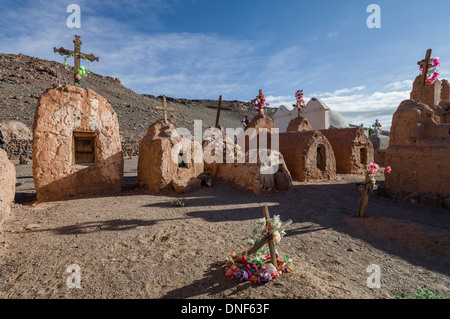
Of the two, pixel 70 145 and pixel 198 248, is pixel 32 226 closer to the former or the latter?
pixel 70 145

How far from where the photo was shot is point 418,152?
894cm

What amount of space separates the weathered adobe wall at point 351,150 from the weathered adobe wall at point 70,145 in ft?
40.9

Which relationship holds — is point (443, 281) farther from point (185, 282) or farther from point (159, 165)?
point (159, 165)

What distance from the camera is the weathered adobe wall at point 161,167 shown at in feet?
28.3

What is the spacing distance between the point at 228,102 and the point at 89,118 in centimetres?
7812

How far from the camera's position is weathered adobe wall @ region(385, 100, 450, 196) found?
Result: 836 centimetres

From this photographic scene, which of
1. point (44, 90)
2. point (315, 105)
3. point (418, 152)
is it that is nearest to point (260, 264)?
point (418, 152)

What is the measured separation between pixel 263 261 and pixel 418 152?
8814 millimetres

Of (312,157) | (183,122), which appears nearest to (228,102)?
(183,122)

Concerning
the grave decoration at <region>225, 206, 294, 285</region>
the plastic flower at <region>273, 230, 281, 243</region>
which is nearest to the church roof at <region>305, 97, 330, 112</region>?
the grave decoration at <region>225, 206, 294, 285</region>

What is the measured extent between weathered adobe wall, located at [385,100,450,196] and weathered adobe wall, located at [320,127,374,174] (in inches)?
160

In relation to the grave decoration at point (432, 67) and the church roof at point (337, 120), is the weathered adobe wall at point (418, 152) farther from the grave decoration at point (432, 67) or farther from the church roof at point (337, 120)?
the church roof at point (337, 120)

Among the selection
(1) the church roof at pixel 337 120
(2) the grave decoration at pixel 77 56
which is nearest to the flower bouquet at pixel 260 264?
(2) the grave decoration at pixel 77 56
